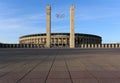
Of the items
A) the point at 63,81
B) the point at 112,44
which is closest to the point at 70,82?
the point at 63,81

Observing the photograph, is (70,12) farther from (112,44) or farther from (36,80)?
(36,80)

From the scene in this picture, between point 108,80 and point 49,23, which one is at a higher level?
point 49,23

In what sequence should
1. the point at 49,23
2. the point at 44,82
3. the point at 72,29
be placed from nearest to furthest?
the point at 44,82 → the point at 72,29 → the point at 49,23

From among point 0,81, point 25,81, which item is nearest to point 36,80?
point 25,81

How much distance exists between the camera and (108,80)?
12484mm

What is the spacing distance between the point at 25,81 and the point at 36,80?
533 mm

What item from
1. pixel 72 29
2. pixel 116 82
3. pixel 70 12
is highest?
pixel 70 12

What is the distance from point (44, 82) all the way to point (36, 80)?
669 mm

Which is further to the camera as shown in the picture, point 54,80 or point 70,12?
point 70,12

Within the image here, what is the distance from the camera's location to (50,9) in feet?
594

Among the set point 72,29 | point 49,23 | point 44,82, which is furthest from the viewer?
point 49,23

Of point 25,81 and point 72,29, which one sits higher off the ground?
point 72,29

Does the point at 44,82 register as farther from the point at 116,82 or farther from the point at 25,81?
the point at 116,82

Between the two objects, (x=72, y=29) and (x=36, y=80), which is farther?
(x=72, y=29)
